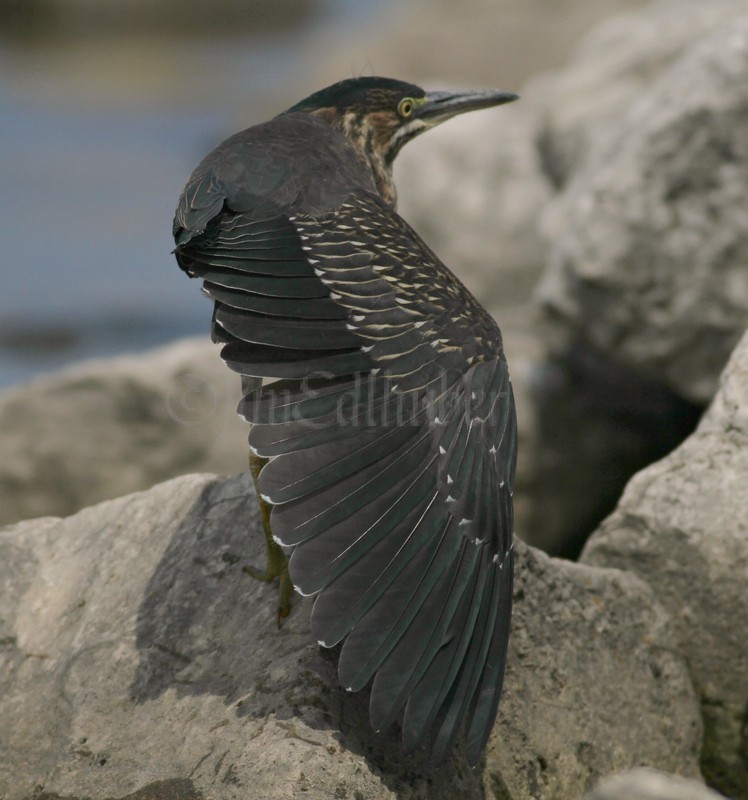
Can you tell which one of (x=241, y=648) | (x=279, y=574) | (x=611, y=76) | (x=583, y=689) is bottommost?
(x=583, y=689)

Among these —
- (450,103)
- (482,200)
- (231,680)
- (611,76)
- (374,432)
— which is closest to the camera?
(374,432)

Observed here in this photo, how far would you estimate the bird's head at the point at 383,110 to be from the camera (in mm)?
4449

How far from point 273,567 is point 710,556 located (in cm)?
112

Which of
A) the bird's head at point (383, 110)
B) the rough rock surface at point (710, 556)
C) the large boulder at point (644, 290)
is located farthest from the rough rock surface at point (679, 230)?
the rough rock surface at point (710, 556)

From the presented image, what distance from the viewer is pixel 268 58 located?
22.8 m

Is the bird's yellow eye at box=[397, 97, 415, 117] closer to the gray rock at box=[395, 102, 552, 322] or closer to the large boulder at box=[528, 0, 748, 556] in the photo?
the large boulder at box=[528, 0, 748, 556]

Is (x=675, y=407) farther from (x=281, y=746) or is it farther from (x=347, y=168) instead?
(x=281, y=746)

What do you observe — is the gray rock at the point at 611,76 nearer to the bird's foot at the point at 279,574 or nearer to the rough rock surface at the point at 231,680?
the rough rock surface at the point at 231,680

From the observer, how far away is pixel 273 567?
3477 millimetres

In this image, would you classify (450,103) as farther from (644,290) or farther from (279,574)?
(279,574)

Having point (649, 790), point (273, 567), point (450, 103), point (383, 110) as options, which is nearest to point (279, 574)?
point (273, 567)

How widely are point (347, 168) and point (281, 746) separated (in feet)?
5.51

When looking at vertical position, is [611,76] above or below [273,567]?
above

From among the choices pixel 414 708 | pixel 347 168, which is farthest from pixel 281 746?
pixel 347 168
